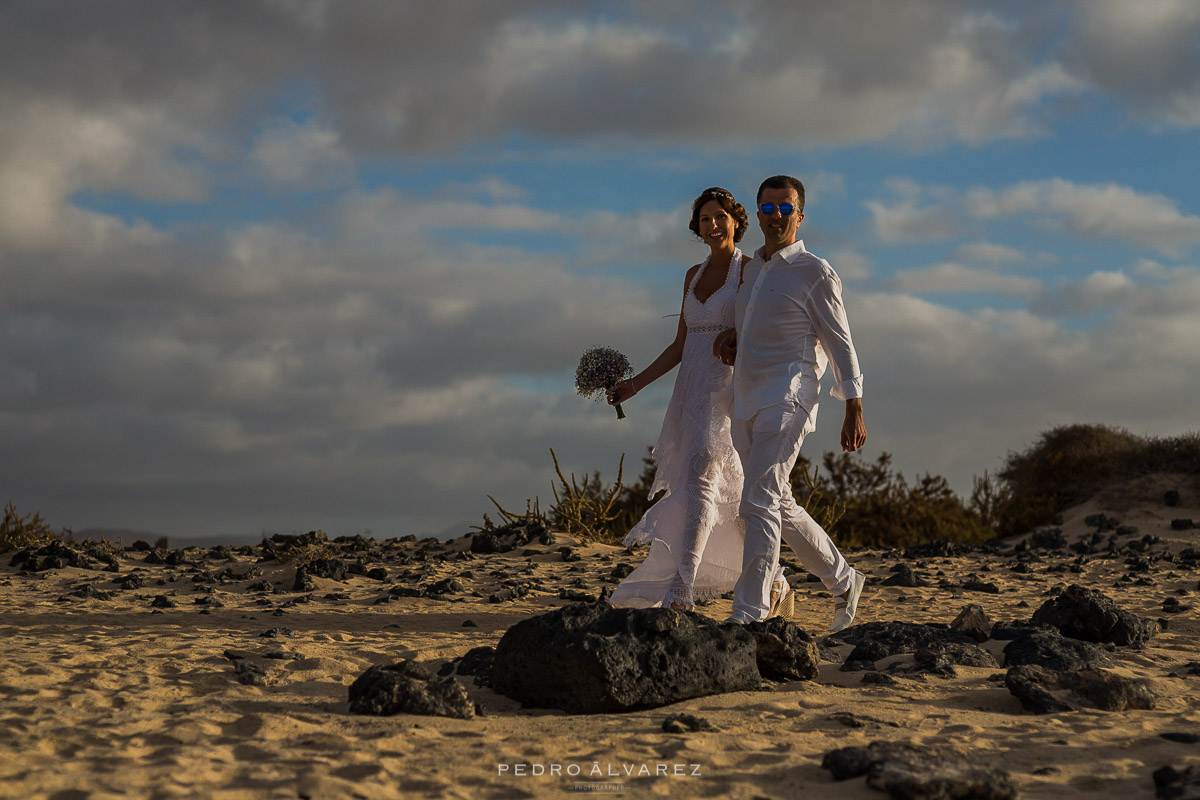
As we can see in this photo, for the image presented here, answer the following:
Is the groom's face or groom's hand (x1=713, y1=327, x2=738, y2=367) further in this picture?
groom's hand (x1=713, y1=327, x2=738, y2=367)

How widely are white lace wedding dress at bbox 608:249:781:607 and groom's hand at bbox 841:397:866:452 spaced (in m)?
0.92

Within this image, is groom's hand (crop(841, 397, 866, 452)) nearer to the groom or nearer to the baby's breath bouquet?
the groom

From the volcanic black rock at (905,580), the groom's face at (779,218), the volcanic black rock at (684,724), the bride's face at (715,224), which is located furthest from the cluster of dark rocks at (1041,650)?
the bride's face at (715,224)

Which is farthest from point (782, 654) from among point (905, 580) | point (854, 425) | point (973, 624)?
point (905, 580)

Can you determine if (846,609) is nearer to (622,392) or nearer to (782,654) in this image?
(782,654)

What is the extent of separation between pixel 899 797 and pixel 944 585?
6.44 meters

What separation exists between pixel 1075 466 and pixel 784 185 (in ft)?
45.5

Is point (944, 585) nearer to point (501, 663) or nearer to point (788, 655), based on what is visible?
point (788, 655)

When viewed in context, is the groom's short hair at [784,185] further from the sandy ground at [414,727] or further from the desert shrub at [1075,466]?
the desert shrub at [1075,466]

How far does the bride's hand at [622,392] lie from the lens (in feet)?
24.2

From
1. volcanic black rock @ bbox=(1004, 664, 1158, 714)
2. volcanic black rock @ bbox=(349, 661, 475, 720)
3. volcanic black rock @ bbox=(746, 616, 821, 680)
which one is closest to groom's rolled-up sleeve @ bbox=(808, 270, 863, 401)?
volcanic black rock @ bbox=(746, 616, 821, 680)

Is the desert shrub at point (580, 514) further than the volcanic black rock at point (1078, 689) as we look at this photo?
Yes

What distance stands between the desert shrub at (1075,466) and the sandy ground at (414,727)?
9.88 meters

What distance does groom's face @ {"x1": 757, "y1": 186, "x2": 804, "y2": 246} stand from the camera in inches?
243
